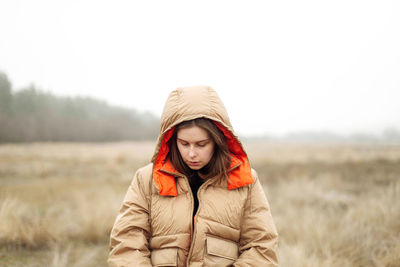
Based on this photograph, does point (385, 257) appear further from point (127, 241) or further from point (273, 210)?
point (127, 241)

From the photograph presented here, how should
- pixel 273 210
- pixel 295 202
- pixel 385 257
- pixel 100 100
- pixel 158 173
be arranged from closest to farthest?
pixel 158 173 < pixel 385 257 < pixel 273 210 < pixel 295 202 < pixel 100 100

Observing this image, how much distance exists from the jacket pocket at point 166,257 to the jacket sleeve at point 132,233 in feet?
0.20

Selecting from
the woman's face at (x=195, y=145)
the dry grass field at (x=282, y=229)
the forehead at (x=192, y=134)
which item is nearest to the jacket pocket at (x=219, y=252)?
the woman's face at (x=195, y=145)

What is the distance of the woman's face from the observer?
5.71 feet

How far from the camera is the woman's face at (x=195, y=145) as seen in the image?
174 centimetres

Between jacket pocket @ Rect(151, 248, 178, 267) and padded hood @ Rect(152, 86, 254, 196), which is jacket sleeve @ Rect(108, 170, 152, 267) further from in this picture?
padded hood @ Rect(152, 86, 254, 196)

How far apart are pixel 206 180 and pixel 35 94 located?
591cm

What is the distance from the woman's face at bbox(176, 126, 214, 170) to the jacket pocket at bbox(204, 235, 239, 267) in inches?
20.5

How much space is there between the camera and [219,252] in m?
1.73

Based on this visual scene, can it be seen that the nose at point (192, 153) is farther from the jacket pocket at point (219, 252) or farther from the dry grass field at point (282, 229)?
the dry grass field at point (282, 229)

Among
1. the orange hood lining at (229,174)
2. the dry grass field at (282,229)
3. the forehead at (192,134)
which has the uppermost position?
the forehead at (192,134)

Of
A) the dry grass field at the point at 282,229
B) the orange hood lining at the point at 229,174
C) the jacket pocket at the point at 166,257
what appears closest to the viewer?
the jacket pocket at the point at 166,257

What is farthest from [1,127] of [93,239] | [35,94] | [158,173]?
[158,173]

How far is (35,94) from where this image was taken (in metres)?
6.12
